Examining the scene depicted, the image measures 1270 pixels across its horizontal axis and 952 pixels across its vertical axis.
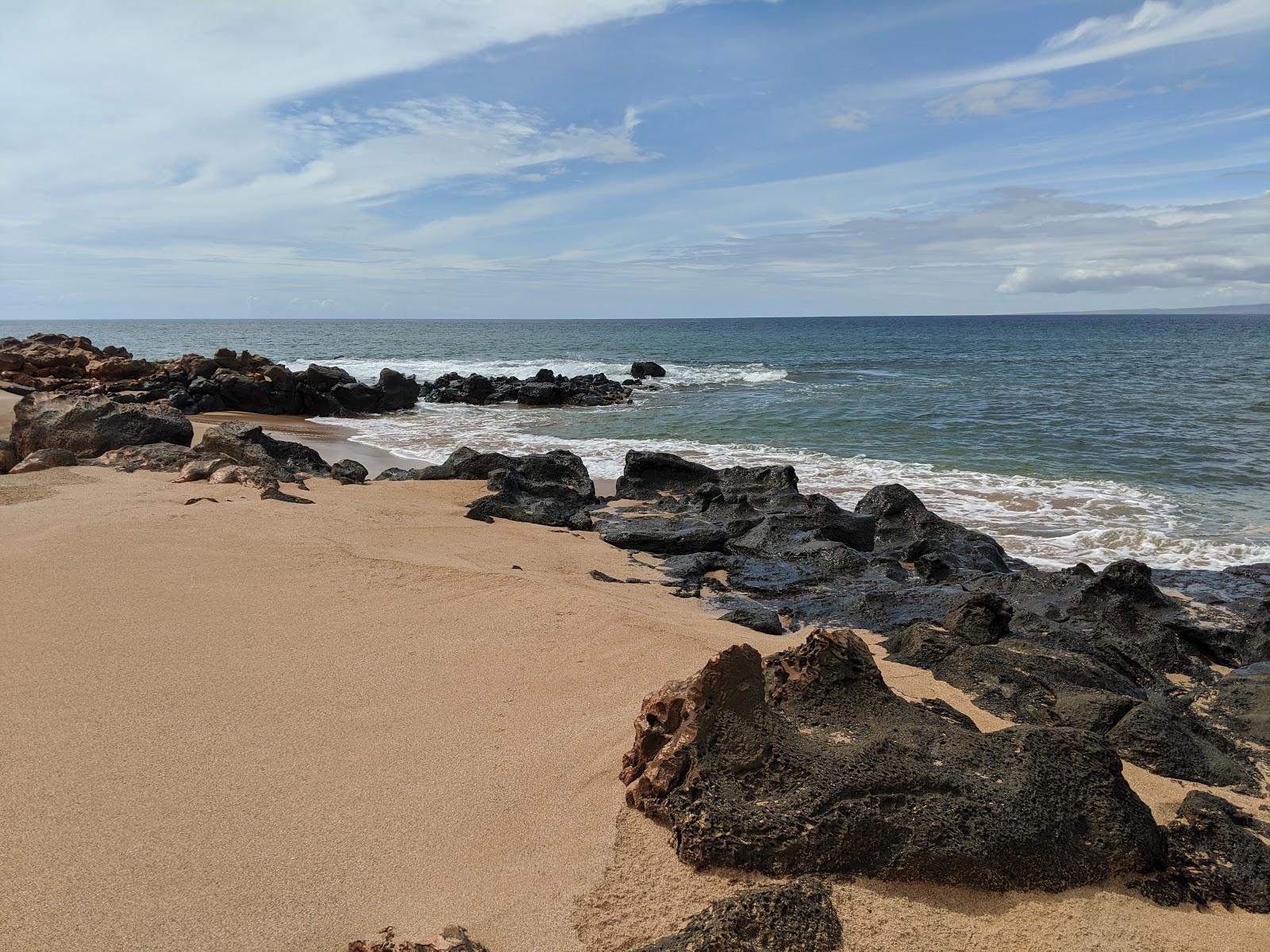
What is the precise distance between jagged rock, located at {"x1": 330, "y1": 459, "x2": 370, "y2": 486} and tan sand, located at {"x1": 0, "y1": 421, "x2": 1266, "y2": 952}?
5.18 m

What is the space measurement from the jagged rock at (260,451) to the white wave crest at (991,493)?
4.12 metres

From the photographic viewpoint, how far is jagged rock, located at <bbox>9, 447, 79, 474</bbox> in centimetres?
888

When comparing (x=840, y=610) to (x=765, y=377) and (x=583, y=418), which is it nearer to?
(x=583, y=418)

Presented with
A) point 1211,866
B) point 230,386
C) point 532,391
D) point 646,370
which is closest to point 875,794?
point 1211,866

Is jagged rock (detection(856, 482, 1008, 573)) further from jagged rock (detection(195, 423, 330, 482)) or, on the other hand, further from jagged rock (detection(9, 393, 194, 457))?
jagged rock (detection(9, 393, 194, 457))

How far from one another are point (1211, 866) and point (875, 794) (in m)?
1.29

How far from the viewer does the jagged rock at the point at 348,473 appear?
11.0 metres

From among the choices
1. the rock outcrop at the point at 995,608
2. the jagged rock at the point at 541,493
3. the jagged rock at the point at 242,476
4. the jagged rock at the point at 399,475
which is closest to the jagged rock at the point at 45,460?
the jagged rock at the point at 242,476

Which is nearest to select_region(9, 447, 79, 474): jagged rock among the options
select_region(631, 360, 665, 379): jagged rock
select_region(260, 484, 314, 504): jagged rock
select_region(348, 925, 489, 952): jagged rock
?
select_region(260, 484, 314, 504): jagged rock

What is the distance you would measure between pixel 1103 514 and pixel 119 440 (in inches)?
520

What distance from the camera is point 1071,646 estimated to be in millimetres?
5512

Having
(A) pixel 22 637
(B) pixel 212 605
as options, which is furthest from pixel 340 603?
(A) pixel 22 637

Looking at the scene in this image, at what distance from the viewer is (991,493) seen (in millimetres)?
12523

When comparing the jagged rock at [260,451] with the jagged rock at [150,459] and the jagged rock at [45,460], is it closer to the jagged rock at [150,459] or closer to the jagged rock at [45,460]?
the jagged rock at [150,459]
